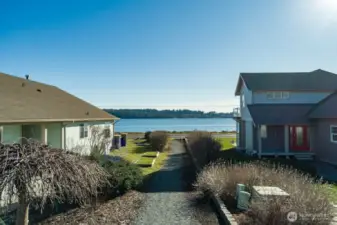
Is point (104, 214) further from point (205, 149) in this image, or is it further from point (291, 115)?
point (291, 115)

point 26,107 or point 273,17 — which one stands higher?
point 273,17

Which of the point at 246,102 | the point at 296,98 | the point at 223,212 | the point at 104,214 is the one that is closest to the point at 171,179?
the point at 104,214

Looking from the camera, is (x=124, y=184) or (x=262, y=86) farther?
(x=262, y=86)

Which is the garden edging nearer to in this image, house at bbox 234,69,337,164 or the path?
the path

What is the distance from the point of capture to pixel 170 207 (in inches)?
376

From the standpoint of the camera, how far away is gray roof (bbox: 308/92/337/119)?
19859 millimetres

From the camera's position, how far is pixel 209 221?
26.7 ft

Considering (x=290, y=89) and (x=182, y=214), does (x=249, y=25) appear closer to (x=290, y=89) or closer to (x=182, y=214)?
Result: (x=182, y=214)

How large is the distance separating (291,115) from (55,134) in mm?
18577

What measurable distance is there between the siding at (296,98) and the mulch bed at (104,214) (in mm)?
17897

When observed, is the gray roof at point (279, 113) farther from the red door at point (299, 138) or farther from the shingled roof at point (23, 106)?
the shingled roof at point (23, 106)

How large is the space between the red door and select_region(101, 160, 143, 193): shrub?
1632cm

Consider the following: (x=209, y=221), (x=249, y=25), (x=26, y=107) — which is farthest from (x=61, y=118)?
(x=249, y=25)

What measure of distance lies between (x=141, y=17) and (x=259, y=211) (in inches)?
490
